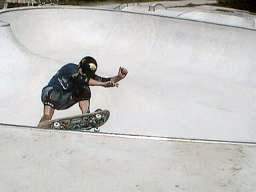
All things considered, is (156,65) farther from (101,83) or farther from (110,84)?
(101,83)

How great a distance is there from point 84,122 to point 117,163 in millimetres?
2352

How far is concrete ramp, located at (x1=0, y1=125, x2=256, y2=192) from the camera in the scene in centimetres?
384

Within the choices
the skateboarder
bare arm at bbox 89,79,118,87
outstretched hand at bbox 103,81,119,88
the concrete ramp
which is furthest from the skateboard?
the concrete ramp

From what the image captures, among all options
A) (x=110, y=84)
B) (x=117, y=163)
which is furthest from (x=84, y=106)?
(x=117, y=163)

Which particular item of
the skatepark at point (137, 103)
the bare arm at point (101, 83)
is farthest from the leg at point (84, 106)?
the bare arm at point (101, 83)

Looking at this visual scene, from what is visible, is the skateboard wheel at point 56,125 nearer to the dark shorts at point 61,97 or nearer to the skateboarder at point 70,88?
the skateboarder at point 70,88

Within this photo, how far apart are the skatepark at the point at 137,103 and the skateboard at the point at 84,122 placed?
170mm

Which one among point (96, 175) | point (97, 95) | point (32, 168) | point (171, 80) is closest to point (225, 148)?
point (96, 175)

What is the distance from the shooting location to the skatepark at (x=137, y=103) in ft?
13.0

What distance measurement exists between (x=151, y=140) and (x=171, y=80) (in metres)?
4.11

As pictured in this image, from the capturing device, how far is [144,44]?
948cm

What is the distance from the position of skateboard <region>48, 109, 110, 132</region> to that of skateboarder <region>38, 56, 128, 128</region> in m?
0.37

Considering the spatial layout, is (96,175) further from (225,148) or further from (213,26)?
(213,26)

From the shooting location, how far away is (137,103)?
7227mm
